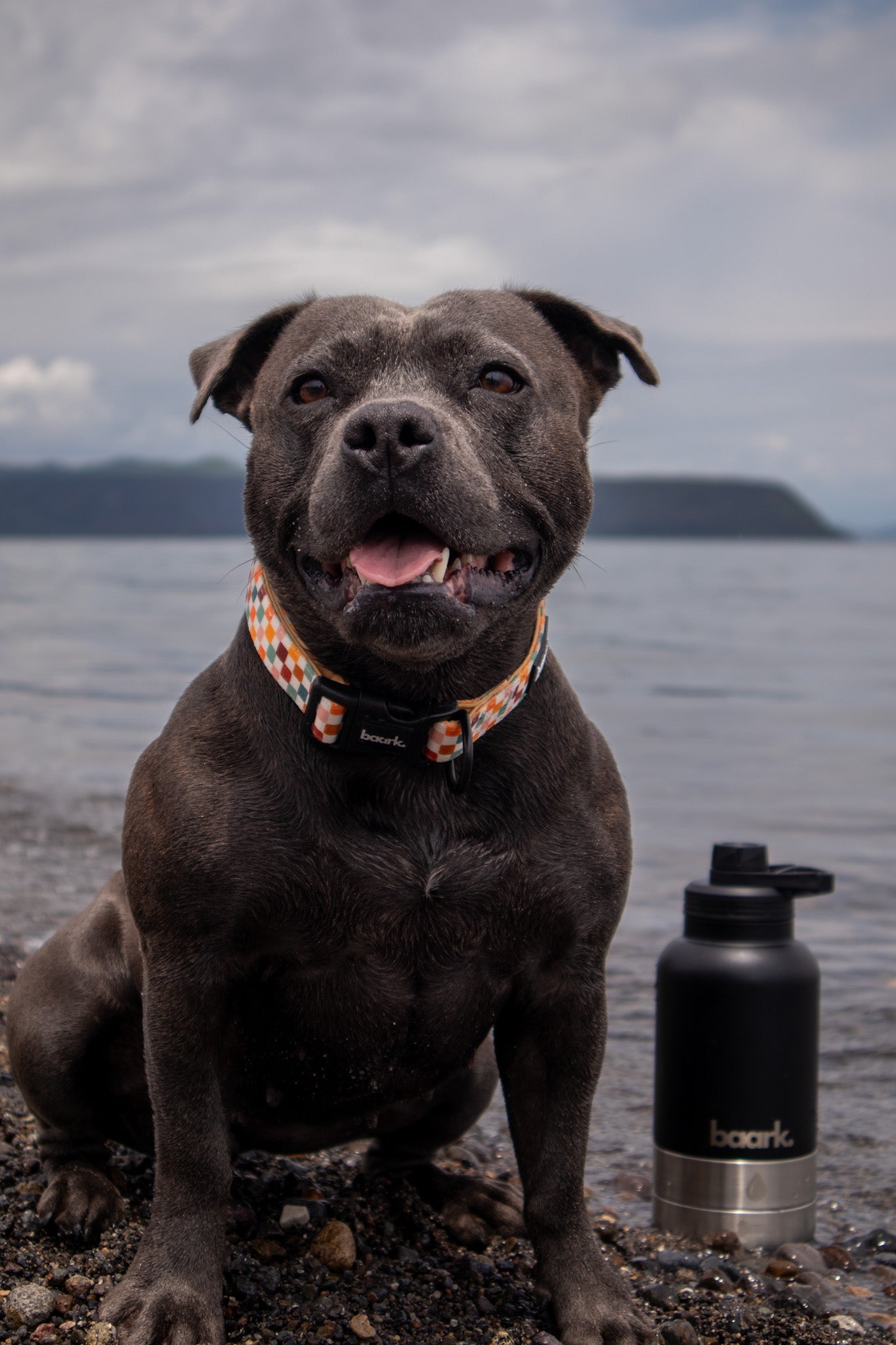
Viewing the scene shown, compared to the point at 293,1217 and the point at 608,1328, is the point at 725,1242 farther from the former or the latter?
the point at 293,1217

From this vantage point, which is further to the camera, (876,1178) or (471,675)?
(876,1178)

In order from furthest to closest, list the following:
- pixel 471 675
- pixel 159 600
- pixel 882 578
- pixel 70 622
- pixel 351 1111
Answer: pixel 882 578 → pixel 159 600 → pixel 70 622 → pixel 351 1111 → pixel 471 675

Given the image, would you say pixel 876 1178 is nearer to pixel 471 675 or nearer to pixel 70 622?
pixel 471 675

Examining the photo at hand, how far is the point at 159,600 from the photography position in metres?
35.1

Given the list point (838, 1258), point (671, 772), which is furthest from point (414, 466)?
point (671, 772)

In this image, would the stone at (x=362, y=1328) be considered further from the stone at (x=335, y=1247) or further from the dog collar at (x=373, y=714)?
the dog collar at (x=373, y=714)

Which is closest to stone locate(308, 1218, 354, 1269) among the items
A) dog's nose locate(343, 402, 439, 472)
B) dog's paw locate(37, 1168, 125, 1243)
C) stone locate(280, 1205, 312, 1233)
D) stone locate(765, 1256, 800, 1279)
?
stone locate(280, 1205, 312, 1233)

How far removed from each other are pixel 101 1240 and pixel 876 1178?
2699 mm

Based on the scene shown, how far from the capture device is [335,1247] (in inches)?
148

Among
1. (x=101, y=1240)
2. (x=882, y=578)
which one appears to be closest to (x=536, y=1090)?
(x=101, y=1240)

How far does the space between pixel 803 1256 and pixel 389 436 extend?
105 inches

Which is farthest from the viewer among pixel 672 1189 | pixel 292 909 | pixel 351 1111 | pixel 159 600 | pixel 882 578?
pixel 882 578

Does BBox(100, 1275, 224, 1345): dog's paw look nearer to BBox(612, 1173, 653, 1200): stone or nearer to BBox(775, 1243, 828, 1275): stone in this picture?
BBox(775, 1243, 828, 1275): stone

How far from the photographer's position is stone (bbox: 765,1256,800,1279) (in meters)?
4.14
